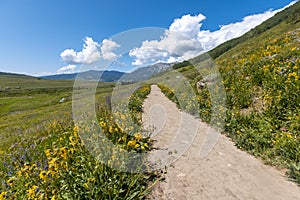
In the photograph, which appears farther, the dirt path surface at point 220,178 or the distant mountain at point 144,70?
the distant mountain at point 144,70

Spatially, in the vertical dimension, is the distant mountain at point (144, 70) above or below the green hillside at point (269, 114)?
above

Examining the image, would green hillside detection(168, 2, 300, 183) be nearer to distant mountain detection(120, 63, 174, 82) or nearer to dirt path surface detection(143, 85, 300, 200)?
dirt path surface detection(143, 85, 300, 200)

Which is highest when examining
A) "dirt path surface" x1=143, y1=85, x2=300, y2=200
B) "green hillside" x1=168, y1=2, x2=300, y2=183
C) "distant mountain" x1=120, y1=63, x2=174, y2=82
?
"distant mountain" x1=120, y1=63, x2=174, y2=82

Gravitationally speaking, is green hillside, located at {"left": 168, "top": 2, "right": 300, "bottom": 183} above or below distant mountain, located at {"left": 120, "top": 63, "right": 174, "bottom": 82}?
below

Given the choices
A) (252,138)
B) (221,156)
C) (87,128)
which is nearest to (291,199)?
(221,156)

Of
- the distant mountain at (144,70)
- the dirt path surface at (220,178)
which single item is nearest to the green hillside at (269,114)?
the dirt path surface at (220,178)

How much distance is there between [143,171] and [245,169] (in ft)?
8.46

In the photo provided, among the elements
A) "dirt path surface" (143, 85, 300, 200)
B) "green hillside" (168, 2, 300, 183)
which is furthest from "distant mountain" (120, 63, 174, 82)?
"dirt path surface" (143, 85, 300, 200)

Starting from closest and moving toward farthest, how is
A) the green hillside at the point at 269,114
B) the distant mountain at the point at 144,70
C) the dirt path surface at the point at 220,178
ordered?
1. the dirt path surface at the point at 220,178
2. the green hillside at the point at 269,114
3. the distant mountain at the point at 144,70

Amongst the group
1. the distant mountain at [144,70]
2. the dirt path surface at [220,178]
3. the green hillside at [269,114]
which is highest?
the distant mountain at [144,70]

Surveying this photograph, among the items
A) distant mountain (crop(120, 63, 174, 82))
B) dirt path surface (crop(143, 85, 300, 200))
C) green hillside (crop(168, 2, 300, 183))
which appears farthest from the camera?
distant mountain (crop(120, 63, 174, 82))

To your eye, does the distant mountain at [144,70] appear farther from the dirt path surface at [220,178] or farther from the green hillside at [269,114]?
the dirt path surface at [220,178]

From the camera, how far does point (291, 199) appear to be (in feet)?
12.1

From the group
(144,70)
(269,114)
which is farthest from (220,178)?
(144,70)
